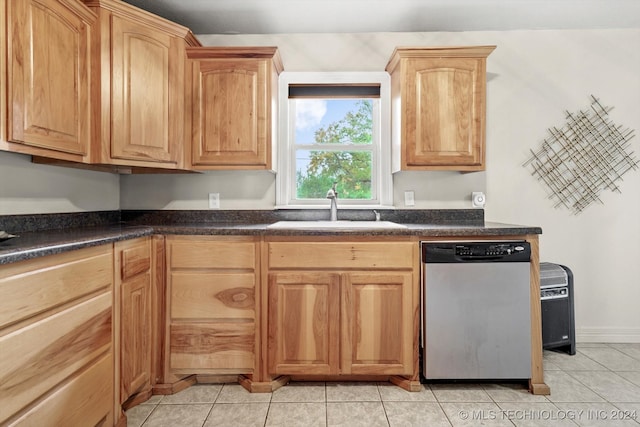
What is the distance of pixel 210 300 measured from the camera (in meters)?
2.03

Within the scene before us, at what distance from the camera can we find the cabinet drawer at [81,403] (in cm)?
123

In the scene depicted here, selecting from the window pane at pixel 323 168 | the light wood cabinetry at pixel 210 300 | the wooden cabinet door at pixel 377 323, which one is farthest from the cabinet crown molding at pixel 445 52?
the light wood cabinetry at pixel 210 300

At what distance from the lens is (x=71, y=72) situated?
180cm

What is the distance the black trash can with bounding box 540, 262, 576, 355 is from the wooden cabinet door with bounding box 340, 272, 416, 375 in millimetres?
1063

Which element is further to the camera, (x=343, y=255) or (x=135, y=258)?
(x=343, y=255)

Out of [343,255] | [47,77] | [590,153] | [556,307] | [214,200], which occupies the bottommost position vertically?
[556,307]

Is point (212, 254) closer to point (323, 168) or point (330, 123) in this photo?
point (323, 168)

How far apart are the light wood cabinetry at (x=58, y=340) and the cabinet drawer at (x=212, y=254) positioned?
42cm

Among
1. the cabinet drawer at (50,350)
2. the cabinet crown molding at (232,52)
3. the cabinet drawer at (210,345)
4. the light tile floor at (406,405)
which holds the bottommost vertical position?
the light tile floor at (406,405)

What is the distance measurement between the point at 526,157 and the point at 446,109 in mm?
871

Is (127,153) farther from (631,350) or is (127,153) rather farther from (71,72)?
(631,350)

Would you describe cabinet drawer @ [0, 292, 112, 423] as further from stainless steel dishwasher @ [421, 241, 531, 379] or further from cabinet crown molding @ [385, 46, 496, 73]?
cabinet crown molding @ [385, 46, 496, 73]

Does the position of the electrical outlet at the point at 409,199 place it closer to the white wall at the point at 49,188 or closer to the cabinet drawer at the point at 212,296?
the cabinet drawer at the point at 212,296

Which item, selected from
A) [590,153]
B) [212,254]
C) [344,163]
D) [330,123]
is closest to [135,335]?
Answer: [212,254]
